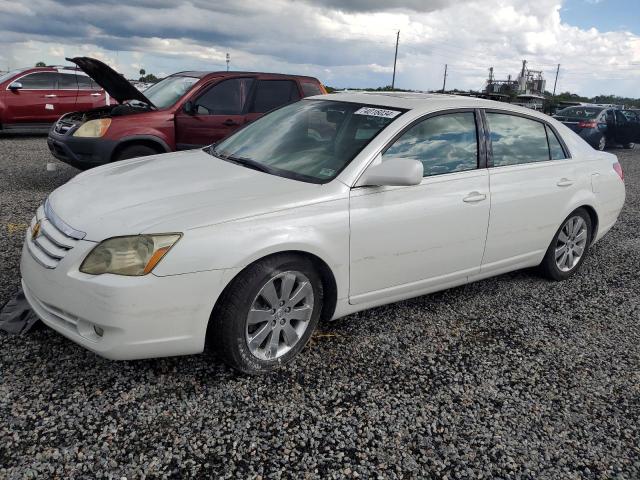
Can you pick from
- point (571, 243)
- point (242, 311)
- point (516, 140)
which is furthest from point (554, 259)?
point (242, 311)

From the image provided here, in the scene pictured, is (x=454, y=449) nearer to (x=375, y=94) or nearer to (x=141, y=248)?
(x=141, y=248)

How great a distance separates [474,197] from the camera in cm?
368

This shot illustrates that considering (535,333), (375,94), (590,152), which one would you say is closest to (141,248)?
(375,94)

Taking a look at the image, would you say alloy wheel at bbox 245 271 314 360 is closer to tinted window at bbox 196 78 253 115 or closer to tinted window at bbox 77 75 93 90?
tinted window at bbox 196 78 253 115

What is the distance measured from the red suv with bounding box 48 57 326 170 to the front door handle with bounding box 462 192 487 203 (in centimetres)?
417

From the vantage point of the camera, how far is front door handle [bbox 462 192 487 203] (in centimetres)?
363

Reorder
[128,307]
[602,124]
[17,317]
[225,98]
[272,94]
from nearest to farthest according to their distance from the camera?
[128,307], [17,317], [225,98], [272,94], [602,124]

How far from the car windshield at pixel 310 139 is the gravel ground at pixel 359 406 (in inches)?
44.1

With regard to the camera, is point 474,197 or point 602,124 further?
point 602,124

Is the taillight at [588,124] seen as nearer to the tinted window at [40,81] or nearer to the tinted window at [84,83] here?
the tinted window at [84,83]

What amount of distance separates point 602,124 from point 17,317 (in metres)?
17.1

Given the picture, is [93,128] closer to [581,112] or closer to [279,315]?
[279,315]

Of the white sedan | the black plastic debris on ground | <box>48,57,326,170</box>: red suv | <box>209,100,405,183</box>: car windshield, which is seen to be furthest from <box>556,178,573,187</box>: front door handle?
<box>48,57,326,170</box>: red suv

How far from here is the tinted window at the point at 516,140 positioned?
399 cm
